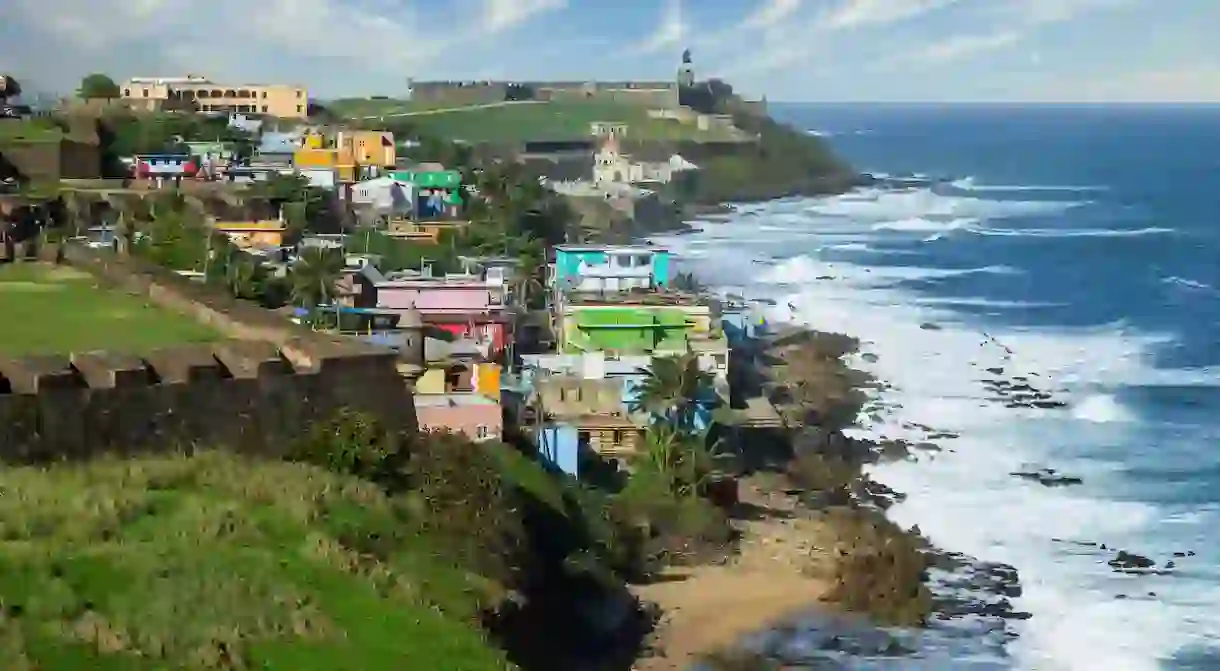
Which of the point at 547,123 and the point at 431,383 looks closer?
the point at 431,383

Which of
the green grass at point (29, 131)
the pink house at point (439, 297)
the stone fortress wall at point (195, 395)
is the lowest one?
the pink house at point (439, 297)

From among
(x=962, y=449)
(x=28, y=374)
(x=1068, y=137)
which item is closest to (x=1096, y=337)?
(x=962, y=449)

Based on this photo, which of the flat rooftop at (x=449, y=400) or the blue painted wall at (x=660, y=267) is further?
the blue painted wall at (x=660, y=267)

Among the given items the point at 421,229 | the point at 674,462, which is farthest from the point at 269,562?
the point at 421,229

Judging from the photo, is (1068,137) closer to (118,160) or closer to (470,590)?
(118,160)

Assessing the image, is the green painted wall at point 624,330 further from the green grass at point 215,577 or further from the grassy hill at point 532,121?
the grassy hill at point 532,121

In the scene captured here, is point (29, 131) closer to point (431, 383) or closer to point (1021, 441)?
point (431, 383)

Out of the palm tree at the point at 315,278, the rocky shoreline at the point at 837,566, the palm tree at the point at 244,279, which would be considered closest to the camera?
the rocky shoreline at the point at 837,566

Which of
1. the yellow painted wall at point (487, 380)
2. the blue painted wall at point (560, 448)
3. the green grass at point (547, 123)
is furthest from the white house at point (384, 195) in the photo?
the green grass at point (547, 123)
